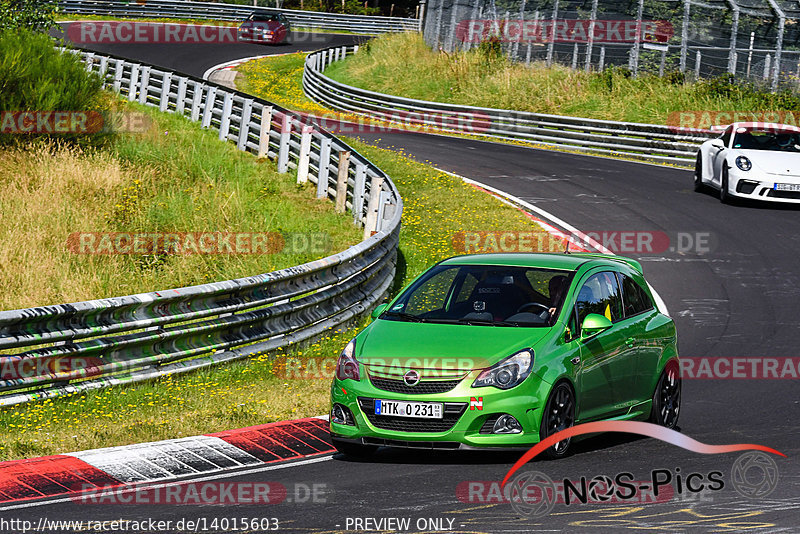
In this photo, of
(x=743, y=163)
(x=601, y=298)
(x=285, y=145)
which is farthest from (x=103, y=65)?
(x=601, y=298)

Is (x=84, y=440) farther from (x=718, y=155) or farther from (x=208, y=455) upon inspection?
(x=718, y=155)

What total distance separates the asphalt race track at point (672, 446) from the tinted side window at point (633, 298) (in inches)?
42.5

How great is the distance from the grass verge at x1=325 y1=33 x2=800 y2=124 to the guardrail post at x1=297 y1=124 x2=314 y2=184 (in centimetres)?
1404

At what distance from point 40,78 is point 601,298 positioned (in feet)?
63.3

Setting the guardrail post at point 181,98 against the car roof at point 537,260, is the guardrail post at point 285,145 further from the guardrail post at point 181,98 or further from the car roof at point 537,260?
the car roof at point 537,260

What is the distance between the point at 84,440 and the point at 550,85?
101 ft

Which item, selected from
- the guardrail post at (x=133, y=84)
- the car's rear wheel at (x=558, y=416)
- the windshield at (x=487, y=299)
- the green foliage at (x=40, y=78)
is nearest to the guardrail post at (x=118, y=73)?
the guardrail post at (x=133, y=84)

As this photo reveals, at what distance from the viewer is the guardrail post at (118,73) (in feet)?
109

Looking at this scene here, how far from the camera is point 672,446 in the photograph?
28.8 ft

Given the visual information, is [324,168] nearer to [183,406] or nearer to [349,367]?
[183,406]

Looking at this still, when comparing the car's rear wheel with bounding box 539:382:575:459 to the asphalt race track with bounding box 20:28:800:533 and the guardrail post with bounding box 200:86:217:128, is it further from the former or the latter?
the guardrail post with bounding box 200:86:217:128

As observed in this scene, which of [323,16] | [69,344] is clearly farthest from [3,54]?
[323,16]

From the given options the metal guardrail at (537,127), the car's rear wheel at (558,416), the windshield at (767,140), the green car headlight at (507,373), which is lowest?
the metal guardrail at (537,127)

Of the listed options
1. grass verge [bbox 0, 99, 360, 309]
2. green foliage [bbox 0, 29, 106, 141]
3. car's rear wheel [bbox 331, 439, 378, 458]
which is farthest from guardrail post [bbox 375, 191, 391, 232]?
green foliage [bbox 0, 29, 106, 141]
